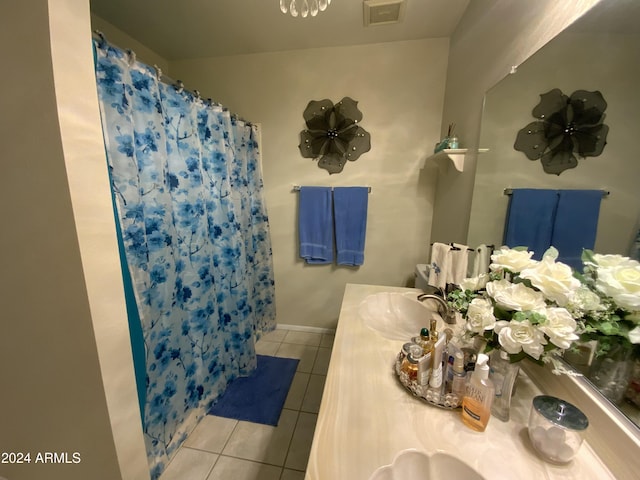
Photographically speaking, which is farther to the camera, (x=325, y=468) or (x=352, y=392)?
(x=352, y=392)

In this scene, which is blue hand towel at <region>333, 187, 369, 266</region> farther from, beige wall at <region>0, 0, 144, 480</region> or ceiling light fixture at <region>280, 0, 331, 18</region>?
beige wall at <region>0, 0, 144, 480</region>

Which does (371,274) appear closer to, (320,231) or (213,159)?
(320,231)

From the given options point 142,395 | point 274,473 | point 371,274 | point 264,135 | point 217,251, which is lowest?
point 274,473

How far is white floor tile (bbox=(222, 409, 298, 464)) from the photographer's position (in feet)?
4.16

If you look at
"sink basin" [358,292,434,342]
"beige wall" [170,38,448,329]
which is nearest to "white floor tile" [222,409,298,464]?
"sink basin" [358,292,434,342]

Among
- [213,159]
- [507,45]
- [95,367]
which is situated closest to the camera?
[95,367]

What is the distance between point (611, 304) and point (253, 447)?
164 cm

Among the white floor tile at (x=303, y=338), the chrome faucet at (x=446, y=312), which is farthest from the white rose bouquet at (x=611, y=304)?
the white floor tile at (x=303, y=338)

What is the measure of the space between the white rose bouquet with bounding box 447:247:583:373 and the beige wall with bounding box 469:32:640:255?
17cm

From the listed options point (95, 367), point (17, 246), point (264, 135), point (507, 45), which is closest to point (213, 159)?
point (264, 135)

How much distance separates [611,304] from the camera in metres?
0.53

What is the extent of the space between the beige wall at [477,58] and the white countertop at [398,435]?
0.93 metres

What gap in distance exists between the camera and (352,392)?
0.72m

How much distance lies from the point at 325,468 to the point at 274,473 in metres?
0.98
